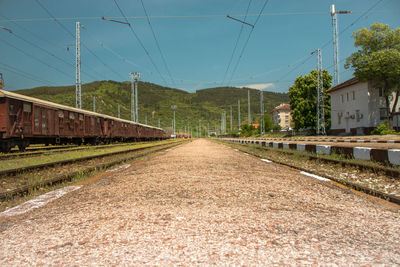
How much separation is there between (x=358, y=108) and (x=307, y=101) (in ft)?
43.0

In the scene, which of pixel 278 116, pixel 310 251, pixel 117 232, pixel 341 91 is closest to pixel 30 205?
pixel 117 232

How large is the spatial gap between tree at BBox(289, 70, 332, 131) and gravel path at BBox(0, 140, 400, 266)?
169 ft

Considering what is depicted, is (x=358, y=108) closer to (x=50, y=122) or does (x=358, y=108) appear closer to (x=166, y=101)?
(x=50, y=122)

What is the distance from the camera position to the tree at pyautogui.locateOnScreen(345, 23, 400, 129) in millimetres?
32969

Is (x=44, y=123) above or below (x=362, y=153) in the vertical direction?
above

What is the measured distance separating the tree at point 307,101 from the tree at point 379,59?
14.6 metres

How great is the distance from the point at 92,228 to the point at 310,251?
160 centimetres

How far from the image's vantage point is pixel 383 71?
109 feet

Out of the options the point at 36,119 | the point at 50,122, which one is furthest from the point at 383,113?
the point at 36,119

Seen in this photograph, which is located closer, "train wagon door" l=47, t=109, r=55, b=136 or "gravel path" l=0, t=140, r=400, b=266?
"gravel path" l=0, t=140, r=400, b=266

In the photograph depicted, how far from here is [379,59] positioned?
109ft

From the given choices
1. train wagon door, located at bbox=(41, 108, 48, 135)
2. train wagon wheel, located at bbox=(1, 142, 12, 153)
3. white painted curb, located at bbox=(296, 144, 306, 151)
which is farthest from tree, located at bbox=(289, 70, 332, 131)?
train wagon wheel, located at bbox=(1, 142, 12, 153)

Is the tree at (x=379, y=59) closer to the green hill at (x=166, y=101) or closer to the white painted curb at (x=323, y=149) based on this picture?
the white painted curb at (x=323, y=149)

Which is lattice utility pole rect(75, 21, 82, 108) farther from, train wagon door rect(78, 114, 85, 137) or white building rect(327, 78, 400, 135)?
white building rect(327, 78, 400, 135)
